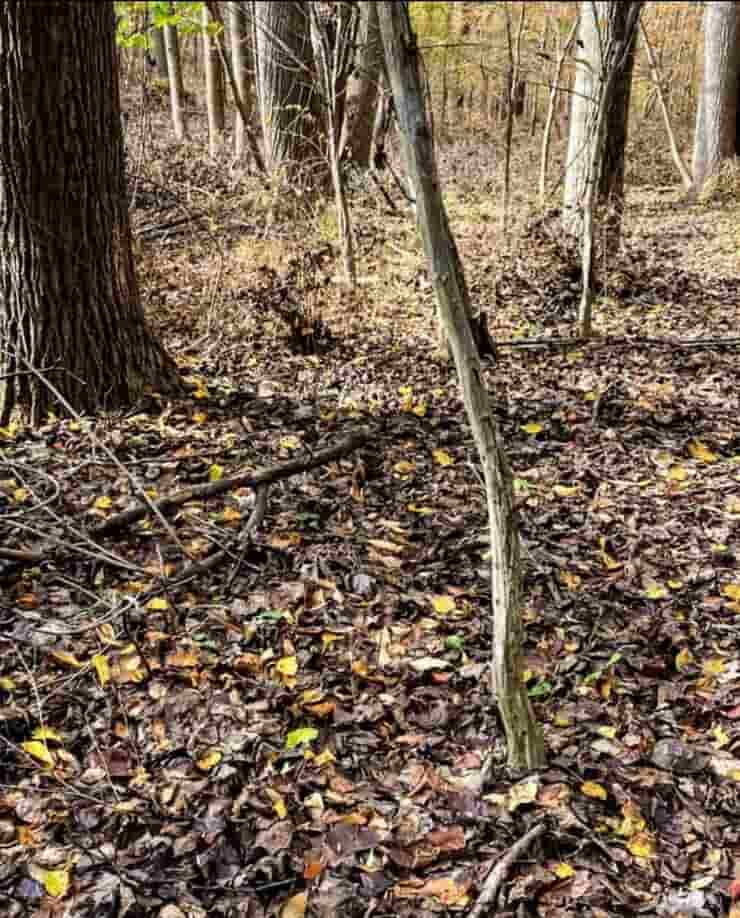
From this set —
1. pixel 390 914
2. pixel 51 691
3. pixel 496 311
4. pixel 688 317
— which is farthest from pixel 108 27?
pixel 688 317

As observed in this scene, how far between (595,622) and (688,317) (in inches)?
162

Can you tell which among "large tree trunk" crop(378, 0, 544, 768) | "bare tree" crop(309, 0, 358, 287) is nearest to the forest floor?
"large tree trunk" crop(378, 0, 544, 768)

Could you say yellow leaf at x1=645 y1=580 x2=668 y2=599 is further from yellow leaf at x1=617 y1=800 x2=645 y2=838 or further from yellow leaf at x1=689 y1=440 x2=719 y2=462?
yellow leaf at x1=689 y1=440 x2=719 y2=462

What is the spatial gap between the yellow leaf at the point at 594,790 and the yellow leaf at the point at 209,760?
1145 mm

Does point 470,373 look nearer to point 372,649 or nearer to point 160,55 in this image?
point 372,649

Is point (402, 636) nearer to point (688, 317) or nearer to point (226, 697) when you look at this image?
point (226, 697)

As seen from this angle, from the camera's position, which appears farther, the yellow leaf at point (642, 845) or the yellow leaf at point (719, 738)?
the yellow leaf at point (719, 738)

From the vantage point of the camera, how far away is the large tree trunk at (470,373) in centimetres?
188

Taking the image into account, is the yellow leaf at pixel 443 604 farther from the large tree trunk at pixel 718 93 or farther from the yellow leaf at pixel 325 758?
the large tree trunk at pixel 718 93

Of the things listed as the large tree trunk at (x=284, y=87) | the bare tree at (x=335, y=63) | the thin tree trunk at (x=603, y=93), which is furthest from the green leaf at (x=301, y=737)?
the large tree trunk at (x=284, y=87)

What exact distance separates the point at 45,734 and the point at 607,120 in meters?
5.80

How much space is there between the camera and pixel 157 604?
3.13m

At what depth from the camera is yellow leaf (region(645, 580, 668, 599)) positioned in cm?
325

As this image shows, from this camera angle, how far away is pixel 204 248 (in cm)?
704
